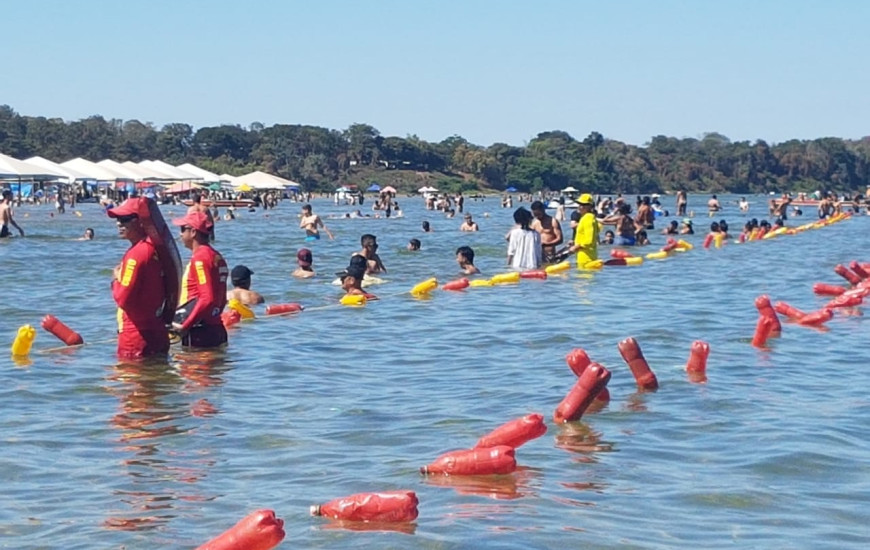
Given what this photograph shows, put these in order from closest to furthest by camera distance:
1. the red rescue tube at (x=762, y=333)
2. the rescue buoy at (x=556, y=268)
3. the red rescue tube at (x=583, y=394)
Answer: the red rescue tube at (x=583, y=394)
the red rescue tube at (x=762, y=333)
the rescue buoy at (x=556, y=268)

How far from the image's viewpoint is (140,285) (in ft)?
28.7

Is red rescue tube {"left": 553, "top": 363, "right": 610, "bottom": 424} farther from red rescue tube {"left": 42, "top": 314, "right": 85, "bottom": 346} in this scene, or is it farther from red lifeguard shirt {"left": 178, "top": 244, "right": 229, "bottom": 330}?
red rescue tube {"left": 42, "top": 314, "right": 85, "bottom": 346}

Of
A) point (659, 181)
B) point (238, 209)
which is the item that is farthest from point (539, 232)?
point (659, 181)

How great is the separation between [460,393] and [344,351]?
91.1 inches

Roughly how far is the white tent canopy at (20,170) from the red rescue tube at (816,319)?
4176cm

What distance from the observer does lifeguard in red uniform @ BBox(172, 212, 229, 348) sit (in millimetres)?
9312

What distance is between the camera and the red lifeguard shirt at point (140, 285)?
28.5ft

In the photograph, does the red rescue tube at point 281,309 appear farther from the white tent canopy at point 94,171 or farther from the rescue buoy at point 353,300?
the white tent canopy at point 94,171

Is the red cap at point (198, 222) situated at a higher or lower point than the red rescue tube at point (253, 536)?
higher

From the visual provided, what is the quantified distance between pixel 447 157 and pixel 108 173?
246 feet

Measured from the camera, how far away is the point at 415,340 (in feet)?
37.7

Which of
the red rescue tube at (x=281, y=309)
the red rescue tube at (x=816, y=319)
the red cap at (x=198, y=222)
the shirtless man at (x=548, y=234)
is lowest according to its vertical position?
the red rescue tube at (x=281, y=309)

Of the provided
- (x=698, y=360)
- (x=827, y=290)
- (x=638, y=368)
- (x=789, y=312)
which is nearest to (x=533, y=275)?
(x=827, y=290)

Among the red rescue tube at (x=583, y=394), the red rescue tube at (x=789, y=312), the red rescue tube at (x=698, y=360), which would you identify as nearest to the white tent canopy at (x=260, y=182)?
the red rescue tube at (x=789, y=312)
